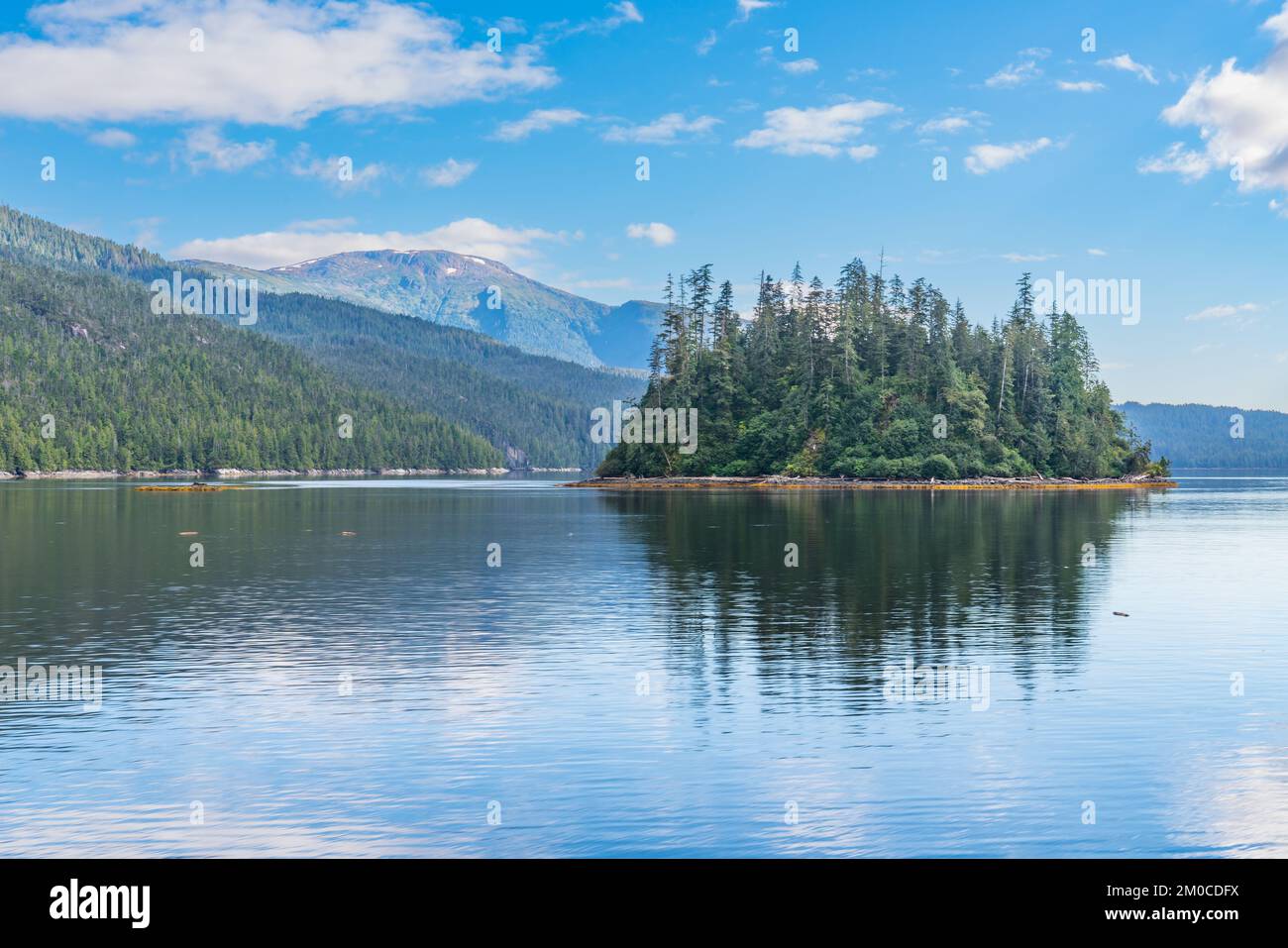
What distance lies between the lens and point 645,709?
3400cm

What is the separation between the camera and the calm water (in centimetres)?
2333

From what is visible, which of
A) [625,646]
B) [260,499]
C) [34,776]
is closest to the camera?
[34,776]

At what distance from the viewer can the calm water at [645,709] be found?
23.3 meters

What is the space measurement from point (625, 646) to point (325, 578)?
31107mm

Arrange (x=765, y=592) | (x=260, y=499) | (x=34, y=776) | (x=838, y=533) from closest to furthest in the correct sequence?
(x=34, y=776) → (x=765, y=592) → (x=838, y=533) → (x=260, y=499)

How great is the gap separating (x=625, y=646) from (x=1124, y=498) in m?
164

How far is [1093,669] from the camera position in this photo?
4028 cm

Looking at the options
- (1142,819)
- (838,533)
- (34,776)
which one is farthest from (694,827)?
(838,533)
